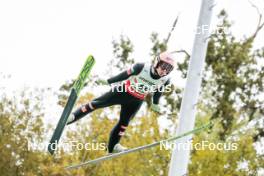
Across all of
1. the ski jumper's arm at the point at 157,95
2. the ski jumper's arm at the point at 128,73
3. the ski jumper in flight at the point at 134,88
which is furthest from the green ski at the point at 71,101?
the ski jumper's arm at the point at 157,95

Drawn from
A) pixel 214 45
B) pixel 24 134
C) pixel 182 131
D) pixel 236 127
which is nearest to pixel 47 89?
pixel 24 134

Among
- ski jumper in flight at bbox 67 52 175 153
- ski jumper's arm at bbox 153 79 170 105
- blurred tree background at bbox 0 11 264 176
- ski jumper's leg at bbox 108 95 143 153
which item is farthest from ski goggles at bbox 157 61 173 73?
blurred tree background at bbox 0 11 264 176

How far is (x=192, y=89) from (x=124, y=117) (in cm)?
91

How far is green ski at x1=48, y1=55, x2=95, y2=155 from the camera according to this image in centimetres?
589

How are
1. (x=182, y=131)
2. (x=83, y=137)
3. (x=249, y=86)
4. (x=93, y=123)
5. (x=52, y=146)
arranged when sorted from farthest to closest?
(x=249, y=86), (x=83, y=137), (x=93, y=123), (x=182, y=131), (x=52, y=146)

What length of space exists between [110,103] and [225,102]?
1276 centimetres

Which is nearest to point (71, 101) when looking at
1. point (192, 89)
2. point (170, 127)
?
point (192, 89)

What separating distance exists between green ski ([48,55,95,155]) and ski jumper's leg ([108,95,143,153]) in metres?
0.54

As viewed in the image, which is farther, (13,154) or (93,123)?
(13,154)

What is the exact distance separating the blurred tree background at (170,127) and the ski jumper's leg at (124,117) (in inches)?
196

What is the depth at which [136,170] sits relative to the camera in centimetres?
1249

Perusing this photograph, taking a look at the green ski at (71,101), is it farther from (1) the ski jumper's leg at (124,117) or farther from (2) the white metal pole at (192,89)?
(2) the white metal pole at (192,89)

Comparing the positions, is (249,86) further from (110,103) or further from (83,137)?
(110,103)

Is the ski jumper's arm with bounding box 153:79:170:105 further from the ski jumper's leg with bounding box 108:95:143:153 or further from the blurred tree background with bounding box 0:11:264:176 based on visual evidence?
the blurred tree background with bounding box 0:11:264:176
